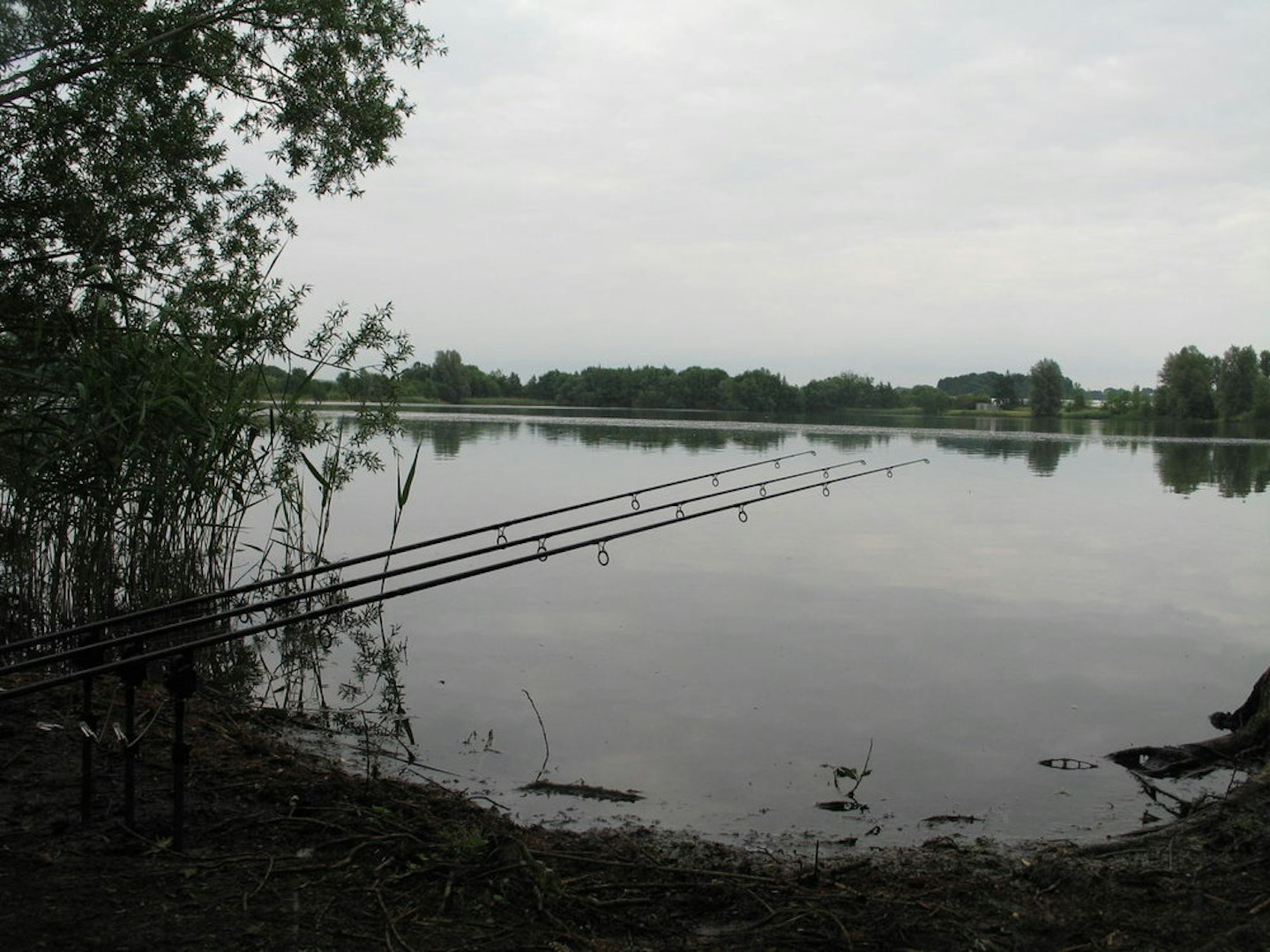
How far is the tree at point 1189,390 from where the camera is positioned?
252ft

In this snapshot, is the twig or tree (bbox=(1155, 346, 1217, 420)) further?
tree (bbox=(1155, 346, 1217, 420))

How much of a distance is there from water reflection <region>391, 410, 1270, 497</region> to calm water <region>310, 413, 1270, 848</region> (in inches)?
365

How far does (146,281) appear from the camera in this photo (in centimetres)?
906

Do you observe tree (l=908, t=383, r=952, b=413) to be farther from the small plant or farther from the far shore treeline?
the small plant

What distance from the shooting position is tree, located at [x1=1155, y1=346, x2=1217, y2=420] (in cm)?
7694

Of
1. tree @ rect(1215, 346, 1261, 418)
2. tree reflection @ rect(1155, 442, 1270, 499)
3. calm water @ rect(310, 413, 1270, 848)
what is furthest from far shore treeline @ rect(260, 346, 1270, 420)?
calm water @ rect(310, 413, 1270, 848)

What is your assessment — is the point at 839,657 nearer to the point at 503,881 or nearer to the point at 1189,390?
the point at 503,881

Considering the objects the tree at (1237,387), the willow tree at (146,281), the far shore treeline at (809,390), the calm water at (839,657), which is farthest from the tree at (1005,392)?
the willow tree at (146,281)

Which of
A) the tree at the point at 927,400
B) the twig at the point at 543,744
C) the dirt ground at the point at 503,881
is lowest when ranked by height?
the twig at the point at 543,744

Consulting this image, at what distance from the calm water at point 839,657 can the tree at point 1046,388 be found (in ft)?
238

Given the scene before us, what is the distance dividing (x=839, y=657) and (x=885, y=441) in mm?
31550

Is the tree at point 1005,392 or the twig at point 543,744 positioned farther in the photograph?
the tree at point 1005,392

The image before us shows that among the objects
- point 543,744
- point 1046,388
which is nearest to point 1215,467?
point 543,744

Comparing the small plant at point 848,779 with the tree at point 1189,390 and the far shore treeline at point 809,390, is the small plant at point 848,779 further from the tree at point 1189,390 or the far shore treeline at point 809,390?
the tree at point 1189,390
